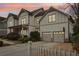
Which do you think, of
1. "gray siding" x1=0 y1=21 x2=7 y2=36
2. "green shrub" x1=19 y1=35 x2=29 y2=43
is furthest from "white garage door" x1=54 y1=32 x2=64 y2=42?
"gray siding" x1=0 y1=21 x2=7 y2=36

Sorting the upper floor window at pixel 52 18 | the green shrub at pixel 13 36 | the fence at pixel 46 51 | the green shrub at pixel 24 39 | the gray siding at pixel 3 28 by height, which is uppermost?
the upper floor window at pixel 52 18

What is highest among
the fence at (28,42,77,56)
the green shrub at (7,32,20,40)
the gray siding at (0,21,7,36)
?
the gray siding at (0,21,7,36)

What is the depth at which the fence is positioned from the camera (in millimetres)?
2443

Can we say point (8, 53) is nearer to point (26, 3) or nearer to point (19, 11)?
point (19, 11)

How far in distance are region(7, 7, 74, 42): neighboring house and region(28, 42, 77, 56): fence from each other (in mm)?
186

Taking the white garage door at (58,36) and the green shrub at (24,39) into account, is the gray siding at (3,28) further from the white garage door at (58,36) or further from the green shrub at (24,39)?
the white garage door at (58,36)

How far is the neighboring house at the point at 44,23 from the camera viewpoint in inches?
98.7

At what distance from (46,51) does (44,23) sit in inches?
19.6

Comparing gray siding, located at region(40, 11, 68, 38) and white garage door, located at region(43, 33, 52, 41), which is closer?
gray siding, located at region(40, 11, 68, 38)

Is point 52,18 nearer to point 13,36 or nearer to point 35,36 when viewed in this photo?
point 35,36

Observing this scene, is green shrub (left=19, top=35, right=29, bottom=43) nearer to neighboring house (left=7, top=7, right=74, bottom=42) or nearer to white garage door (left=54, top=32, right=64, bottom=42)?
neighboring house (left=7, top=7, right=74, bottom=42)

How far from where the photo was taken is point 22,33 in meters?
2.59

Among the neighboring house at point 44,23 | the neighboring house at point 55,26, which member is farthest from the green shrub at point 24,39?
the neighboring house at point 55,26

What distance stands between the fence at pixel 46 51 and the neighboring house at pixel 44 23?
186mm
